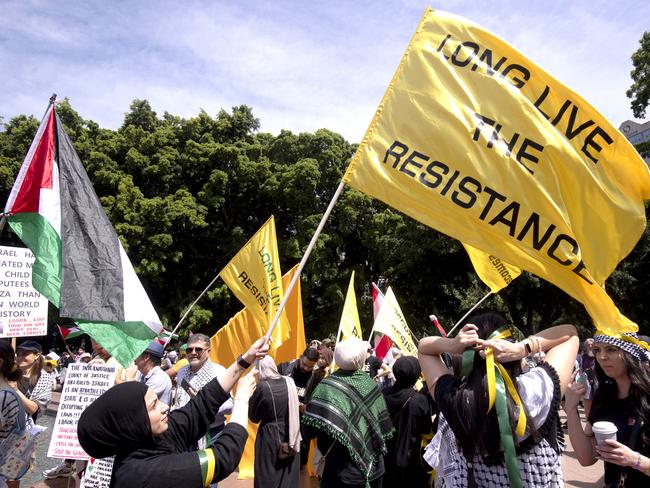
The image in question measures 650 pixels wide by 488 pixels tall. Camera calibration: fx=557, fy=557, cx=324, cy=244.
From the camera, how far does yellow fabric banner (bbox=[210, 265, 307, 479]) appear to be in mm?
7867

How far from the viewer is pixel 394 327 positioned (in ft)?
29.8

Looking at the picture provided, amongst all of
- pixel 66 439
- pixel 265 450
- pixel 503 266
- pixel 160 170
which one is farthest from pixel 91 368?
pixel 160 170

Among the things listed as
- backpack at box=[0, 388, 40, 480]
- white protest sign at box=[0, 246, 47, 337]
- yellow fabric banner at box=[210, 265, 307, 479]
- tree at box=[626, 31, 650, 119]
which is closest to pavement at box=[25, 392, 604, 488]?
yellow fabric banner at box=[210, 265, 307, 479]

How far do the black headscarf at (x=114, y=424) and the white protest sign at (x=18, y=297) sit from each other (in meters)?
2.78

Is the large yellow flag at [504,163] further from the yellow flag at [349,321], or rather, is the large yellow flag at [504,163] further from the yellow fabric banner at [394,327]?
the yellow flag at [349,321]

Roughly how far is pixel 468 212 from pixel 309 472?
6092mm

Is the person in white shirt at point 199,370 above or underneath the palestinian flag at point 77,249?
underneath

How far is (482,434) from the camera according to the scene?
2.41 m

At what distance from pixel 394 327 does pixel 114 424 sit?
700 centimetres

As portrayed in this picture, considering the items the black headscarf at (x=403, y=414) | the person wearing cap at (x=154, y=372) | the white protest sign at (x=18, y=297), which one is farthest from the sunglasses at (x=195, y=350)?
the black headscarf at (x=403, y=414)

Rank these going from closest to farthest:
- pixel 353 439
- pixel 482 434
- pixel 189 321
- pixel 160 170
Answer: pixel 482 434 → pixel 353 439 → pixel 189 321 → pixel 160 170

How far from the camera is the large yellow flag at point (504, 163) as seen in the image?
2943mm

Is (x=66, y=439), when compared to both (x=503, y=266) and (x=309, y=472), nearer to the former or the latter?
(x=309, y=472)

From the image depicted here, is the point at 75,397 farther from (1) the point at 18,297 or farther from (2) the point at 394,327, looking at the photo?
(2) the point at 394,327
